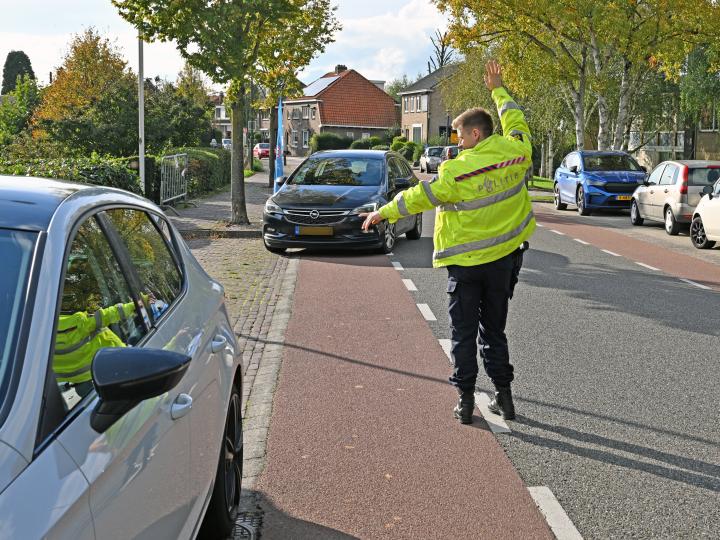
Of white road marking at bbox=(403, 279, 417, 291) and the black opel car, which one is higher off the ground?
the black opel car

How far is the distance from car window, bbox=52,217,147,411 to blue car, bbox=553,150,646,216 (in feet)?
78.2

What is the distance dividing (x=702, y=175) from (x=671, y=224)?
1.22m

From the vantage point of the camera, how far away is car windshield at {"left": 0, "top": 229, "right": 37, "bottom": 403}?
220cm

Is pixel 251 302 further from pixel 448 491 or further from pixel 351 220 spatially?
pixel 448 491

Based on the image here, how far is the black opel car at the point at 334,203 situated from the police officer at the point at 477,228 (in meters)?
8.85

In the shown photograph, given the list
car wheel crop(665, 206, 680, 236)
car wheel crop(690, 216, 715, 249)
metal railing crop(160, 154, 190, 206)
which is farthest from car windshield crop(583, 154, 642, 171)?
metal railing crop(160, 154, 190, 206)

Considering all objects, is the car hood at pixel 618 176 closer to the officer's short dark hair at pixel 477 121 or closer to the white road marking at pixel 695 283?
the white road marking at pixel 695 283

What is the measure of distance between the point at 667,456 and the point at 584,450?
1.46ft

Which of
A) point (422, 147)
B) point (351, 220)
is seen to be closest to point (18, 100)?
point (422, 147)

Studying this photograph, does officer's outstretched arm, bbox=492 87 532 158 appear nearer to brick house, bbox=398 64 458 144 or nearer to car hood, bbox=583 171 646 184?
car hood, bbox=583 171 646 184

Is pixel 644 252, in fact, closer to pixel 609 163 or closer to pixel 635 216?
pixel 635 216

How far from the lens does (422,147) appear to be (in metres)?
75.9

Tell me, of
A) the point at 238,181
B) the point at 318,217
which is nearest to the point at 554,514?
the point at 318,217

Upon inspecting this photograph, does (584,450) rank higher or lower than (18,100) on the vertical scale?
lower
